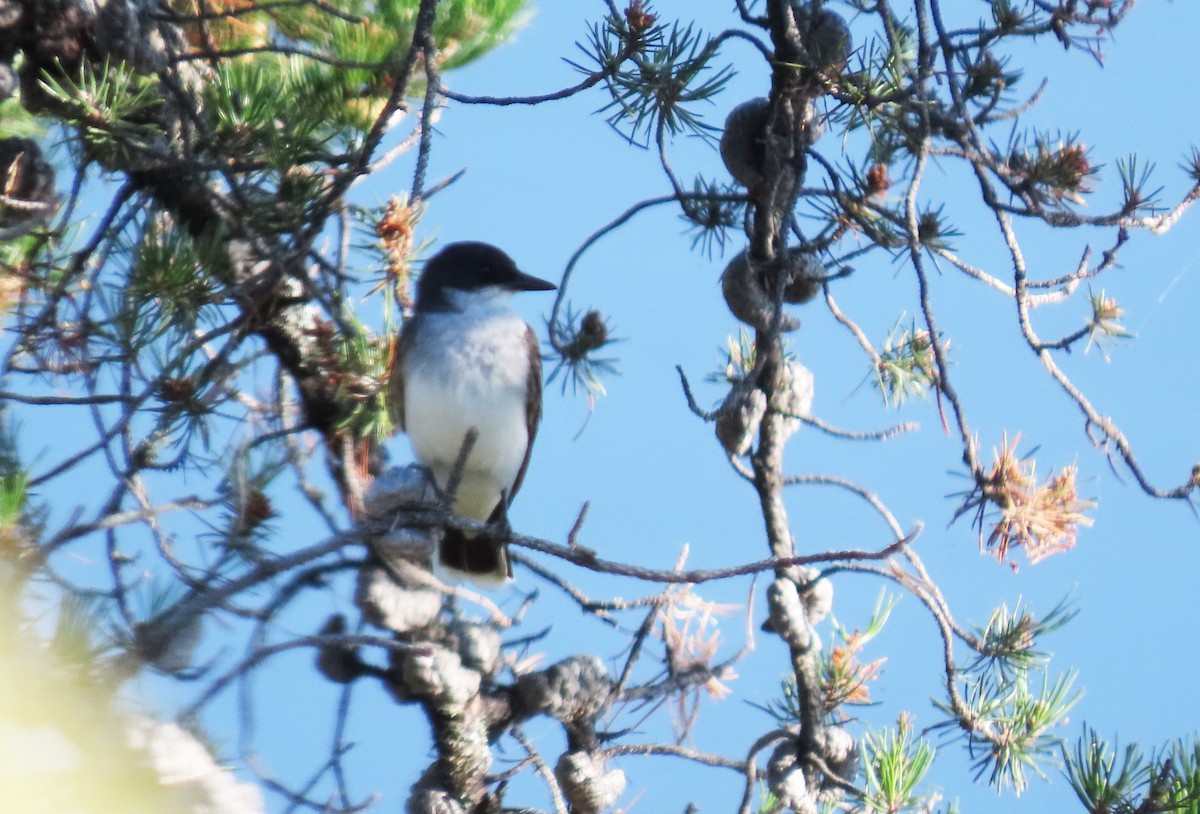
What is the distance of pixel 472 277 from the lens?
2723 millimetres

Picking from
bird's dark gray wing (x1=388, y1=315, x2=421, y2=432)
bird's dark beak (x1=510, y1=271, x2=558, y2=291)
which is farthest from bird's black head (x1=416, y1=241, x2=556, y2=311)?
bird's dark gray wing (x1=388, y1=315, x2=421, y2=432)

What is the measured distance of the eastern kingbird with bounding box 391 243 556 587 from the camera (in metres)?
2.51

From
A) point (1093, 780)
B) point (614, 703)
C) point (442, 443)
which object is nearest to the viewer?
point (1093, 780)

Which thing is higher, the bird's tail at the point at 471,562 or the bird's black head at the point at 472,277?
the bird's black head at the point at 472,277

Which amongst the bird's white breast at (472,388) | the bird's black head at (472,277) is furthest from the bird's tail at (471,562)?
the bird's black head at (472,277)

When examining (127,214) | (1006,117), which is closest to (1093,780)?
(1006,117)

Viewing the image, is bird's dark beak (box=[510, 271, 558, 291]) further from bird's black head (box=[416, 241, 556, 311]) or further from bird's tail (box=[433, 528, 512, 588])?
bird's tail (box=[433, 528, 512, 588])

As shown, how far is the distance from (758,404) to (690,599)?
35 cm

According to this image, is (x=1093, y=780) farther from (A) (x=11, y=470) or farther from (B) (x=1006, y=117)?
(A) (x=11, y=470)

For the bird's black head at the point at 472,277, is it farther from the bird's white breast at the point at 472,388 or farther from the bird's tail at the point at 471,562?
the bird's tail at the point at 471,562

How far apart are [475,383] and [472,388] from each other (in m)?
0.01

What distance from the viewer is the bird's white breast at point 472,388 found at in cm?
249

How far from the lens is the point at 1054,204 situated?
1.50 metres

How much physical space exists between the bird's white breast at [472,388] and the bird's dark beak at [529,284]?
5 cm
